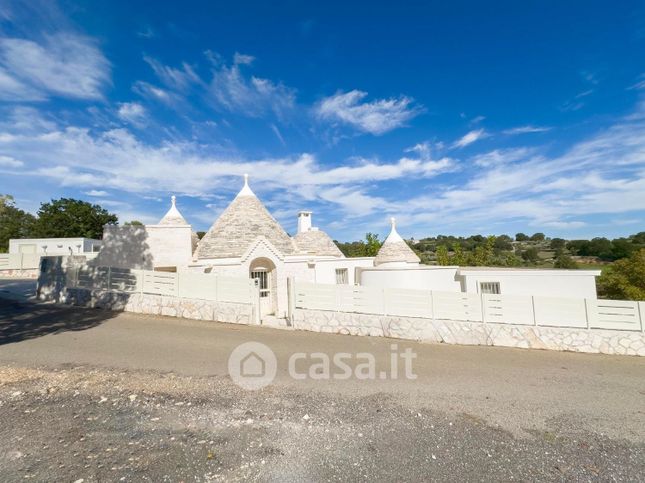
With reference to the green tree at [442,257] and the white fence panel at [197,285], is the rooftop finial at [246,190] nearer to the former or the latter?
the white fence panel at [197,285]

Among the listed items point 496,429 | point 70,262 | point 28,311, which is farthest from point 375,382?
point 70,262

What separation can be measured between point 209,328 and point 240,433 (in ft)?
24.6

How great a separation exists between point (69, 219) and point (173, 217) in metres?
41.2

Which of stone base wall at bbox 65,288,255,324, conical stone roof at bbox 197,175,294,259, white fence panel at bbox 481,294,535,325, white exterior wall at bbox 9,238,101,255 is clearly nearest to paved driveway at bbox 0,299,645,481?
white fence panel at bbox 481,294,535,325

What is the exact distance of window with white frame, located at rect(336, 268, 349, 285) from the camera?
795 inches

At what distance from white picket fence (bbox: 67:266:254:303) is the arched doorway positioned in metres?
3.17

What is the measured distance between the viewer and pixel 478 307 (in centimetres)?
1119

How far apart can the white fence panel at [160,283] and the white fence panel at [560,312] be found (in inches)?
559

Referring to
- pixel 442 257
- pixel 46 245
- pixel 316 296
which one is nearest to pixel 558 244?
pixel 442 257

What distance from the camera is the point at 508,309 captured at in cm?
1101

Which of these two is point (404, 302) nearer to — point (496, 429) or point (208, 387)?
point (496, 429)

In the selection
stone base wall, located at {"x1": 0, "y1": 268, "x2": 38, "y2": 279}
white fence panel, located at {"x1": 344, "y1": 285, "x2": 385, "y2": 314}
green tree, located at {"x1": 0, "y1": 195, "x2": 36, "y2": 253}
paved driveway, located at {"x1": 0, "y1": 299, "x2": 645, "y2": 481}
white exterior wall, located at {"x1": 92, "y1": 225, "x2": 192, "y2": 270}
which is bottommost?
paved driveway, located at {"x1": 0, "y1": 299, "x2": 645, "y2": 481}

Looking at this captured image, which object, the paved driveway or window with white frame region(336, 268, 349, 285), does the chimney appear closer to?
window with white frame region(336, 268, 349, 285)

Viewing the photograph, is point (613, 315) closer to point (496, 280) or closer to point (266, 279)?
point (496, 280)
